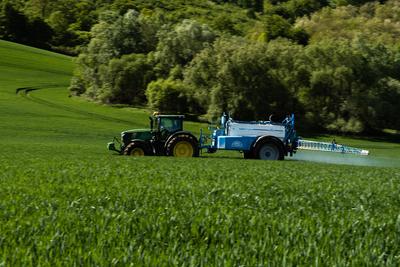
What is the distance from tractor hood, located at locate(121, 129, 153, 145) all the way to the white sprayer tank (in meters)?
4.37

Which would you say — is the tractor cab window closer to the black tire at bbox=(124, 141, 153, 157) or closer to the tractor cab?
the tractor cab

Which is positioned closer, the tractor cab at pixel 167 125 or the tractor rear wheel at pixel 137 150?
the tractor cab at pixel 167 125

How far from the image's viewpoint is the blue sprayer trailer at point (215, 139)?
2969 centimetres

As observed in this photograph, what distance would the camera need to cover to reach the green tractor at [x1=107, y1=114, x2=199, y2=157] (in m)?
29.6

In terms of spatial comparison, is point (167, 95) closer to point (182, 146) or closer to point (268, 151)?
point (268, 151)

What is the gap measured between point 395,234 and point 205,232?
2842 mm

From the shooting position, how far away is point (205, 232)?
821cm

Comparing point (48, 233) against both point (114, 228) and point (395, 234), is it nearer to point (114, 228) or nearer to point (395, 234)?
point (114, 228)

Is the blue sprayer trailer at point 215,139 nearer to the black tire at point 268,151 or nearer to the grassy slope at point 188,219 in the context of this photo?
the black tire at point 268,151

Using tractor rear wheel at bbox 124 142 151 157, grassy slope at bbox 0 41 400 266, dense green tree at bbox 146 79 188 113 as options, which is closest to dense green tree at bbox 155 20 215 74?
dense green tree at bbox 146 79 188 113

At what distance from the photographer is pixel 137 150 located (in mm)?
30094

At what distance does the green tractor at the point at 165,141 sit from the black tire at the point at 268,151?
3390mm

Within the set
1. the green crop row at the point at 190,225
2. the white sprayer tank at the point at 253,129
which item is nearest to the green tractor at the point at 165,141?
the white sprayer tank at the point at 253,129

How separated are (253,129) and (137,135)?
6.22 meters
